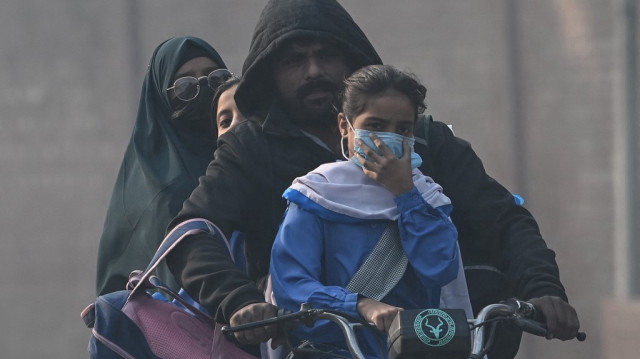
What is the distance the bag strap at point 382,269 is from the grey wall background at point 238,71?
8.64m

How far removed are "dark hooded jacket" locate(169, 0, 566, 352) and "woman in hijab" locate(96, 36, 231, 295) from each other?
833 millimetres

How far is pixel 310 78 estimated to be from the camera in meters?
4.00

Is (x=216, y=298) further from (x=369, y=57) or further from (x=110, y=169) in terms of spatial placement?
(x=110, y=169)

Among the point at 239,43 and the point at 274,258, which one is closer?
the point at 274,258

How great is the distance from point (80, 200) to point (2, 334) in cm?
156

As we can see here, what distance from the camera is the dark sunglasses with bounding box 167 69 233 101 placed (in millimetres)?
5020

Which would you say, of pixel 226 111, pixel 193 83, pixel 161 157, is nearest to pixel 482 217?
pixel 226 111

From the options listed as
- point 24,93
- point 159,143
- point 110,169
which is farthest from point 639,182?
point 159,143

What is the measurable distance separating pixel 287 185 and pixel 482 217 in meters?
0.47

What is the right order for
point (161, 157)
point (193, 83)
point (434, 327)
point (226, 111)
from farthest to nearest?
point (161, 157), point (193, 83), point (226, 111), point (434, 327)

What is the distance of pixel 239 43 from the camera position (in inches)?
551

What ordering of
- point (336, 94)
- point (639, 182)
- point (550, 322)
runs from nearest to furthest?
1. point (550, 322)
2. point (336, 94)
3. point (639, 182)

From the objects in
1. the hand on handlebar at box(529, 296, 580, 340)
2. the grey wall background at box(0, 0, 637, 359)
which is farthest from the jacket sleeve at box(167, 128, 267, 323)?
the grey wall background at box(0, 0, 637, 359)

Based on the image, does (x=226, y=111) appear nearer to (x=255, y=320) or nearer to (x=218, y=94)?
(x=218, y=94)
